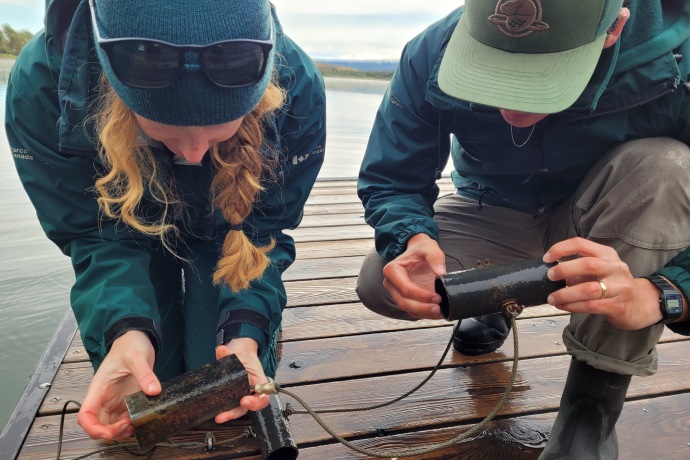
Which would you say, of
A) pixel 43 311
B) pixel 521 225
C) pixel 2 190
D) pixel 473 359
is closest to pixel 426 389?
pixel 473 359

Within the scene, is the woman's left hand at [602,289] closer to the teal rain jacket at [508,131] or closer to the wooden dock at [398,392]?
the teal rain jacket at [508,131]

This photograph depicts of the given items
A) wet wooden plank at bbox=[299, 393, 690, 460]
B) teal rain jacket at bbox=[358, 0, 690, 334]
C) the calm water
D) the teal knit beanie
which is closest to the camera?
the teal knit beanie

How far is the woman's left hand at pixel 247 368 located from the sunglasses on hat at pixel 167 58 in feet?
2.09

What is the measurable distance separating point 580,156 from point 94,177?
130 centimetres

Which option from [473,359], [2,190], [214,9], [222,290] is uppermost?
[214,9]

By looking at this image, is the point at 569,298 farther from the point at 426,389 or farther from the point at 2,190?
the point at 2,190

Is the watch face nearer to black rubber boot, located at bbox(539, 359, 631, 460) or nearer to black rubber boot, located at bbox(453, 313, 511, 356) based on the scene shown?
black rubber boot, located at bbox(539, 359, 631, 460)

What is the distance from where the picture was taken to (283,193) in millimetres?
1760

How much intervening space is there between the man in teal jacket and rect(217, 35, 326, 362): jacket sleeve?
0.26 m

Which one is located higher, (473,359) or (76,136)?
(76,136)

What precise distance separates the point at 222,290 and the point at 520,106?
0.92 meters

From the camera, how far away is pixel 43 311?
9.26 feet

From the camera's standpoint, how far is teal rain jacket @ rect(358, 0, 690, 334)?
1394mm

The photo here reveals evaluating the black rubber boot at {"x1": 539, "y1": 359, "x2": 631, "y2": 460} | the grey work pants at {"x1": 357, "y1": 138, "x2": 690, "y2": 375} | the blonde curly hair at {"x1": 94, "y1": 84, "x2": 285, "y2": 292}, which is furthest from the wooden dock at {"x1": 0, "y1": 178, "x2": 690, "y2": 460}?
the blonde curly hair at {"x1": 94, "y1": 84, "x2": 285, "y2": 292}
